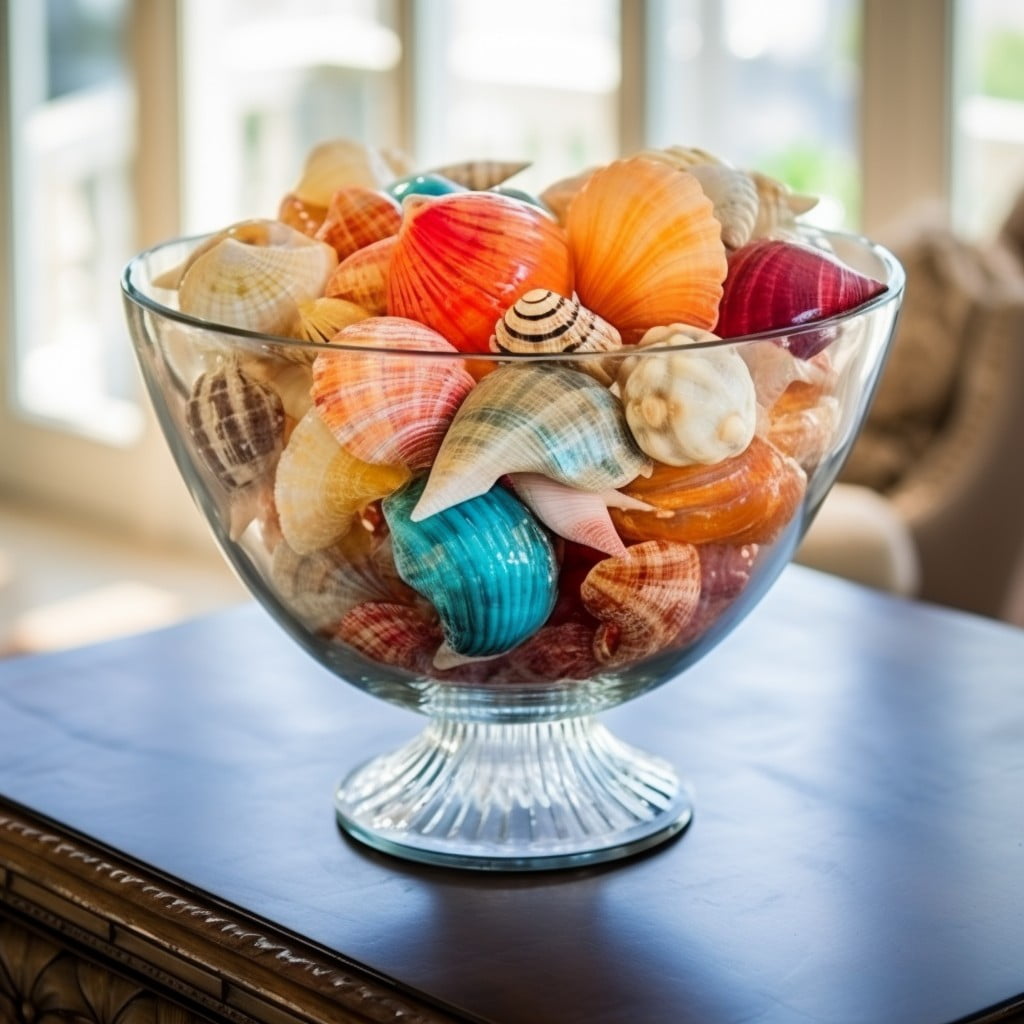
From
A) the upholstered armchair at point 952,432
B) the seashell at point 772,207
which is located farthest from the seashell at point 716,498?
the upholstered armchair at point 952,432

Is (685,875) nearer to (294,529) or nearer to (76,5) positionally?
(294,529)

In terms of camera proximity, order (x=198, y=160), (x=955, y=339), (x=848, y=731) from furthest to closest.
A: 1. (x=198, y=160)
2. (x=955, y=339)
3. (x=848, y=731)

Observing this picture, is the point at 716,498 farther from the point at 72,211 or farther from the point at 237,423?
the point at 72,211

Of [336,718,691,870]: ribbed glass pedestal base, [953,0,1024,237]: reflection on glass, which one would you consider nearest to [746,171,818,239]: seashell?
[336,718,691,870]: ribbed glass pedestal base

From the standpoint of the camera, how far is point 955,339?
1.90 metres

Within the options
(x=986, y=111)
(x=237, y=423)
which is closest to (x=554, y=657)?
(x=237, y=423)

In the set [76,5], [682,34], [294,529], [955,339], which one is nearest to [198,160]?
[76,5]

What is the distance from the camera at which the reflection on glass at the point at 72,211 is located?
3.43 meters

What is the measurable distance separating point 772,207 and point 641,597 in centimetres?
19

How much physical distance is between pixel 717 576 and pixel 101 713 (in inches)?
13.5

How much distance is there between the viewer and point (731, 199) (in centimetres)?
71

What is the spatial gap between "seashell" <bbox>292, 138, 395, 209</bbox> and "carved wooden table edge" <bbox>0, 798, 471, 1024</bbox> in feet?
0.94

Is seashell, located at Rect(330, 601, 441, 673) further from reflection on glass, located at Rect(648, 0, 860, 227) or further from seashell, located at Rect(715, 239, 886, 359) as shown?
reflection on glass, located at Rect(648, 0, 860, 227)

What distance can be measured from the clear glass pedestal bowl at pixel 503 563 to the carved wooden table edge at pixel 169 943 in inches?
3.6
